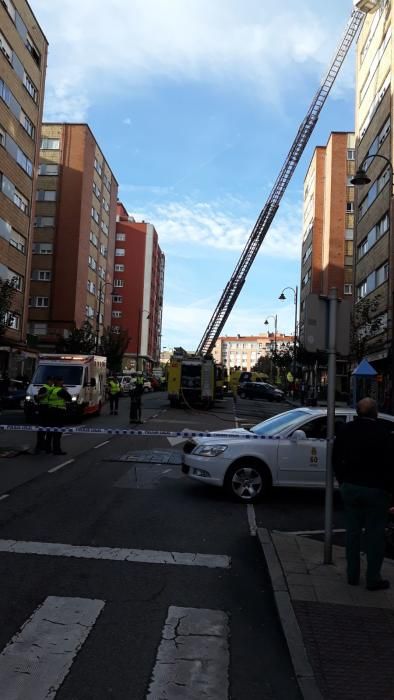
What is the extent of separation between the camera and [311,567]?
5488 millimetres

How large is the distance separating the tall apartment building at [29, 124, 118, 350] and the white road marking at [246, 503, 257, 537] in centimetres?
5029

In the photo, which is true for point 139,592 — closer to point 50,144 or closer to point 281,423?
point 281,423

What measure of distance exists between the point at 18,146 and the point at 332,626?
4145cm

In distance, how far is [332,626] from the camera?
424cm

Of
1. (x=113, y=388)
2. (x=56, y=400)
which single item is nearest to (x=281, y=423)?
(x=56, y=400)

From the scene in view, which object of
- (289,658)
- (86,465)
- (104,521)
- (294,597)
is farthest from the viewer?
(86,465)

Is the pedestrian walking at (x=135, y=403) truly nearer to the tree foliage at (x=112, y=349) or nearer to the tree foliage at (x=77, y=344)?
the tree foliage at (x=77, y=344)

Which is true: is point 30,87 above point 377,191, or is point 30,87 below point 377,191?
above

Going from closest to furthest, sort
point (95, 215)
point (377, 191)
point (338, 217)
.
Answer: point (377, 191), point (338, 217), point (95, 215)

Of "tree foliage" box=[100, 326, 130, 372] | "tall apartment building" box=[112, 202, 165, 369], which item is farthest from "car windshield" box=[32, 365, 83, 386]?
"tall apartment building" box=[112, 202, 165, 369]

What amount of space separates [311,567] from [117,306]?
90122 millimetres

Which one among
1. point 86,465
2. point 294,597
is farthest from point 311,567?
point 86,465

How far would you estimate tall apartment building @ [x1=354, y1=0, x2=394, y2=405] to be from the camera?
3241 cm

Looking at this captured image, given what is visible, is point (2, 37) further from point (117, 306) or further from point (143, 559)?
point (117, 306)
